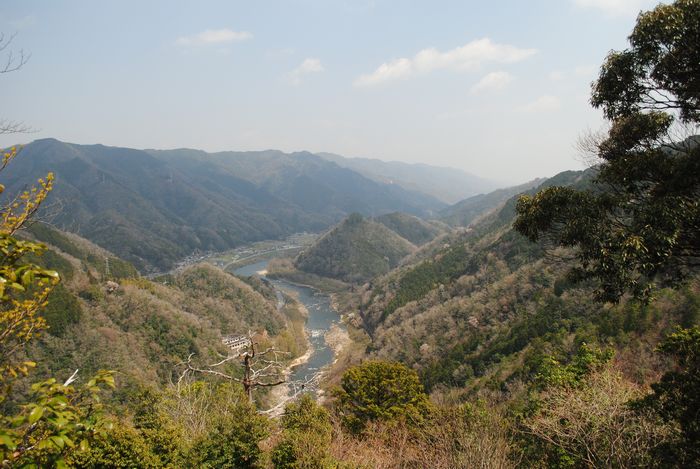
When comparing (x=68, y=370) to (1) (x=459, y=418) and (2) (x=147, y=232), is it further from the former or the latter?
(2) (x=147, y=232)

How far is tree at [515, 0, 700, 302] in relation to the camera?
6.59 m

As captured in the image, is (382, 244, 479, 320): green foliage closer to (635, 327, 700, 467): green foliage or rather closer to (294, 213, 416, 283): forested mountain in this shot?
(294, 213, 416, 283): forested mountain

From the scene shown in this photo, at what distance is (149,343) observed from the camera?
53.4 m

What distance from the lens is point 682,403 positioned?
8.55 metres

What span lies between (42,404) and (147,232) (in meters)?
215

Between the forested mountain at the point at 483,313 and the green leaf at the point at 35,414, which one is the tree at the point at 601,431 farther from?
the green leaf at the point at 35,414

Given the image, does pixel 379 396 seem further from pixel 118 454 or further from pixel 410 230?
pixel 410 230

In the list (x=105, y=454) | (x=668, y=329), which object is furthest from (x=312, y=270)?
(x=105, y=454)

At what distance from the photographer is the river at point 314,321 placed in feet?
227

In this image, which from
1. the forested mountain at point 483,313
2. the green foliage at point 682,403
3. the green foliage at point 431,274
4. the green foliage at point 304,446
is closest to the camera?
the green foliage at point 682,403

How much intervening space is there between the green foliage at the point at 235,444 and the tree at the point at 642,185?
9780 millimetres

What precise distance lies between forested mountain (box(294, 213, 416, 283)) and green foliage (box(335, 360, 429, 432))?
114 metres

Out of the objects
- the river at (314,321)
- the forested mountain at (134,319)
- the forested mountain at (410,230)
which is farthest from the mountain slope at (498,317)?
the forested mountain at (410,230)

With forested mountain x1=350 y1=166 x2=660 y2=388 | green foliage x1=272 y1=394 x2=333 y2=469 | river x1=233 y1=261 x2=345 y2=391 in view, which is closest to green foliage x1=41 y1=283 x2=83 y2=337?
river x1=233 y1=261 x2=345 y2=391
